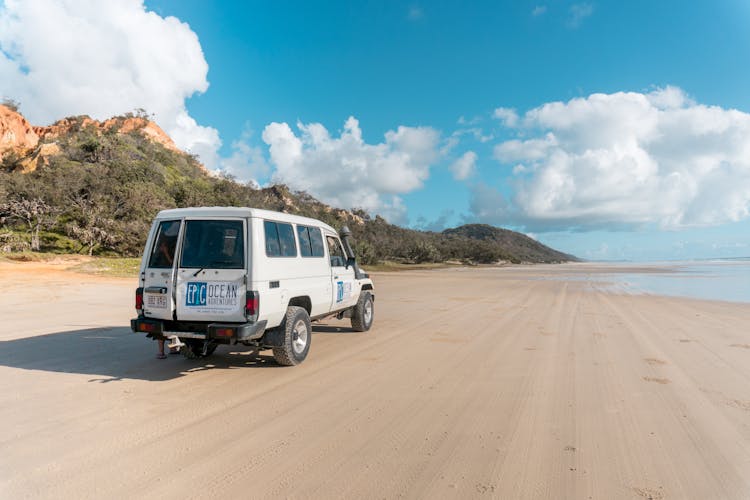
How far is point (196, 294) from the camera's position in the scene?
5.89 metres

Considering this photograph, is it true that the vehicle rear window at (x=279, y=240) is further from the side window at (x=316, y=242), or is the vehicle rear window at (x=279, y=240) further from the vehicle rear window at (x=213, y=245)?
the side window at (x=316, y=242)

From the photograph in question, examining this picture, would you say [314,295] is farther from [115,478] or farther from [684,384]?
[684,384]

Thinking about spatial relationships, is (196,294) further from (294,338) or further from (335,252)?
(335,252)

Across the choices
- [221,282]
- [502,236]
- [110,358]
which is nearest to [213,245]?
[221,282]

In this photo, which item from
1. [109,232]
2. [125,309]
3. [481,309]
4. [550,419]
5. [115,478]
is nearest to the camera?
[115,478]

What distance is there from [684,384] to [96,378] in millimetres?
8415

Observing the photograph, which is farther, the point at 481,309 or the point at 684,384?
the point at 481,309

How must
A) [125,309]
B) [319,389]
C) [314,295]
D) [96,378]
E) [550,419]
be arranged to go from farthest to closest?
[125,309], [314,295], [96,378], [319,389], [550,419]

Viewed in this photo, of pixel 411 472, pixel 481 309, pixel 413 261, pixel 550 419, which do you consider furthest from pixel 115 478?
pixel 413 261

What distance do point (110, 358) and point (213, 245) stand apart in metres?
3.18

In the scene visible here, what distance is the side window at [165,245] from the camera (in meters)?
6.09

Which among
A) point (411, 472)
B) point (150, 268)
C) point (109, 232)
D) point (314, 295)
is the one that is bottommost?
point (411, 472)

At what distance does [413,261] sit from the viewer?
7112 cm

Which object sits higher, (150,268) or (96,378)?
(150,268)
